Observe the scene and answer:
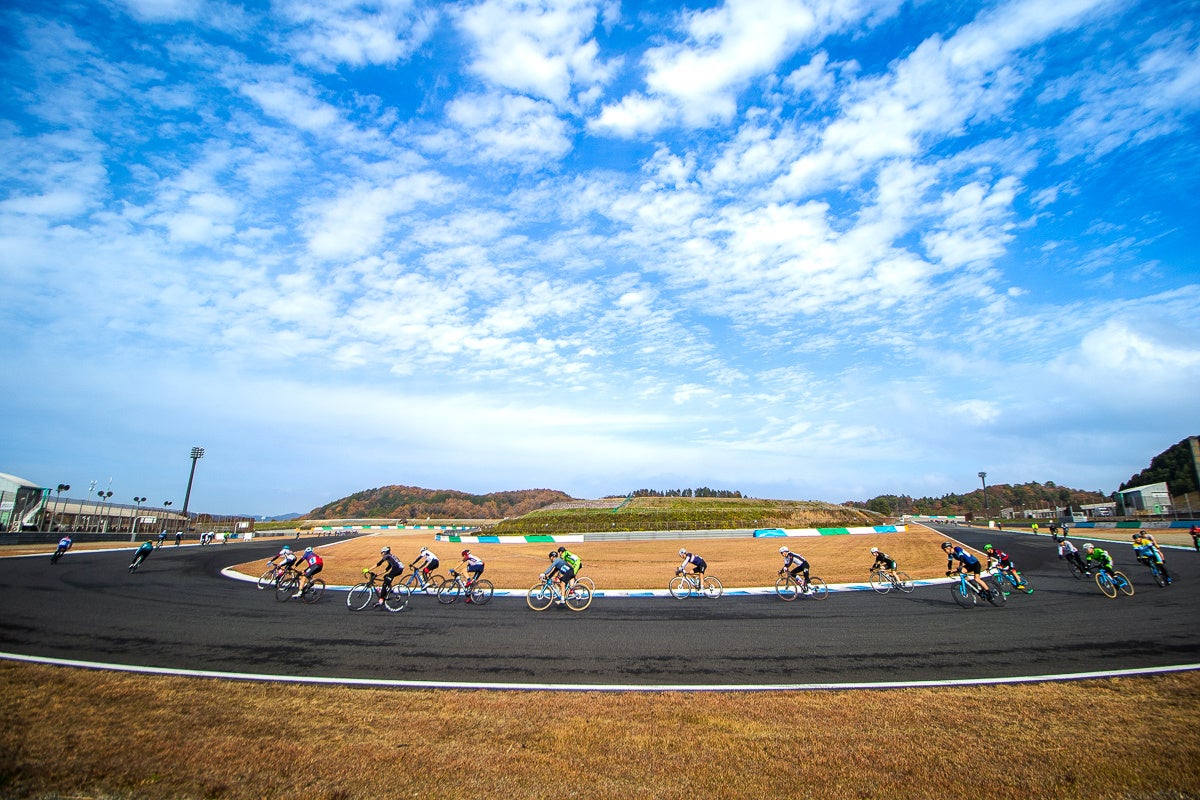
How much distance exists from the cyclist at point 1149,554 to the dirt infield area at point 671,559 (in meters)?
7.13

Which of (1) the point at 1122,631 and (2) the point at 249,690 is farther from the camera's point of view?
(1) the point at 1122,631

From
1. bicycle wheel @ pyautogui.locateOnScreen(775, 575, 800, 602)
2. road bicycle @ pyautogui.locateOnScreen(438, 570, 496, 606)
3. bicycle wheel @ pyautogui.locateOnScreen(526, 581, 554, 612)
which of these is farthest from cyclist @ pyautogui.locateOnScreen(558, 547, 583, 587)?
bicycle wheel @ pyautogui.locateOnScreen(775, 575, 800, 602)

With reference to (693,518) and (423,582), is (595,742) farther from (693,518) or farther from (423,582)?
(693,518)

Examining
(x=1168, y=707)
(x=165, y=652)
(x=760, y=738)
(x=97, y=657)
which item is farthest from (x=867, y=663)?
(x=97, y=657)

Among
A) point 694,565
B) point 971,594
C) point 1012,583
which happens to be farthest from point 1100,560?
point 694,565

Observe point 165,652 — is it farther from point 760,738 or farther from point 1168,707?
point 1168,707

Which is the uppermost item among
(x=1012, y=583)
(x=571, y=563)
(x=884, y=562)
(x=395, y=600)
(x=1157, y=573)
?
(x=571, y=563)

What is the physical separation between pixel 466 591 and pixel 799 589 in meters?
12.2

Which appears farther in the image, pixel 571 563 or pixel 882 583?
pixel 882 583

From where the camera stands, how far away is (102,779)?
6.02 metres

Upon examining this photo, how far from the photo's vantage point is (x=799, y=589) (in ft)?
65.7

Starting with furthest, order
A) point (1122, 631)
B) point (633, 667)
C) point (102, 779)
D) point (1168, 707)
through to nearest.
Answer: point (1122, 631) → point (633, 667) → point (1168, 707) → point (102, 779)

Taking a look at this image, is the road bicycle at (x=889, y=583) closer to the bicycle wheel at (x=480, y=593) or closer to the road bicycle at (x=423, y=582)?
the bicycle wheel at (x=480, y=593)

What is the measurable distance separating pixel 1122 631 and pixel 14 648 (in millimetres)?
25470
